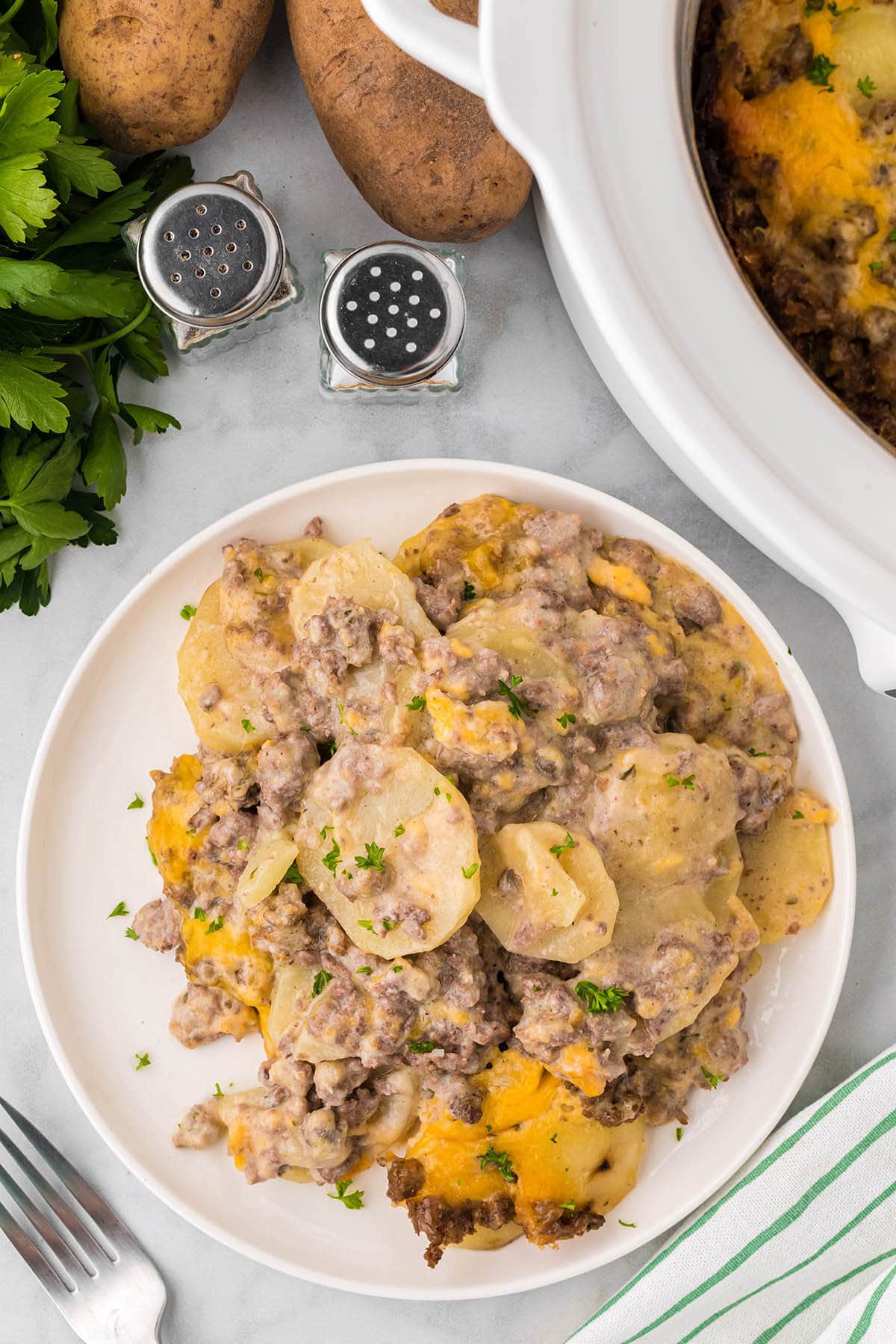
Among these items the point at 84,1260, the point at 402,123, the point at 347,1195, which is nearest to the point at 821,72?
the point at 402,123

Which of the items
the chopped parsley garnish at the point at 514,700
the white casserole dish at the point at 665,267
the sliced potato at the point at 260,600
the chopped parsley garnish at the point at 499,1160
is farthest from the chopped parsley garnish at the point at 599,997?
the white casserole dish at the point at 665,267

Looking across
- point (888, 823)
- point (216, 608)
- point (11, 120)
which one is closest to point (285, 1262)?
point (216, 608)

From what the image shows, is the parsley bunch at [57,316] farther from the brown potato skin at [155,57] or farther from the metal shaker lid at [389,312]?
the metal shaker lid at [389,312]

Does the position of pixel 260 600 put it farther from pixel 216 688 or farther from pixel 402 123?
pixel 402 123

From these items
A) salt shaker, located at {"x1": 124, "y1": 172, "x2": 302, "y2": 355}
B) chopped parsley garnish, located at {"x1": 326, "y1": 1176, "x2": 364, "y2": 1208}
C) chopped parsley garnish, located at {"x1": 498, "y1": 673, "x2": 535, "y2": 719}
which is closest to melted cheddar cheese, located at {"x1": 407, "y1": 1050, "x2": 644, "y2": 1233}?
chopped parsley garnish, located at {"x1": 326, "y1": 1176, "x2": 364, "y2": 1208}

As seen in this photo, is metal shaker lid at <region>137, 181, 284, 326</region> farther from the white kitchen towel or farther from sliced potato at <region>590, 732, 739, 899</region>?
the white kitchen towel

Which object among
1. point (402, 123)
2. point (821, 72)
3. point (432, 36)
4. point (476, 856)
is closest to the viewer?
point (432, 36)
